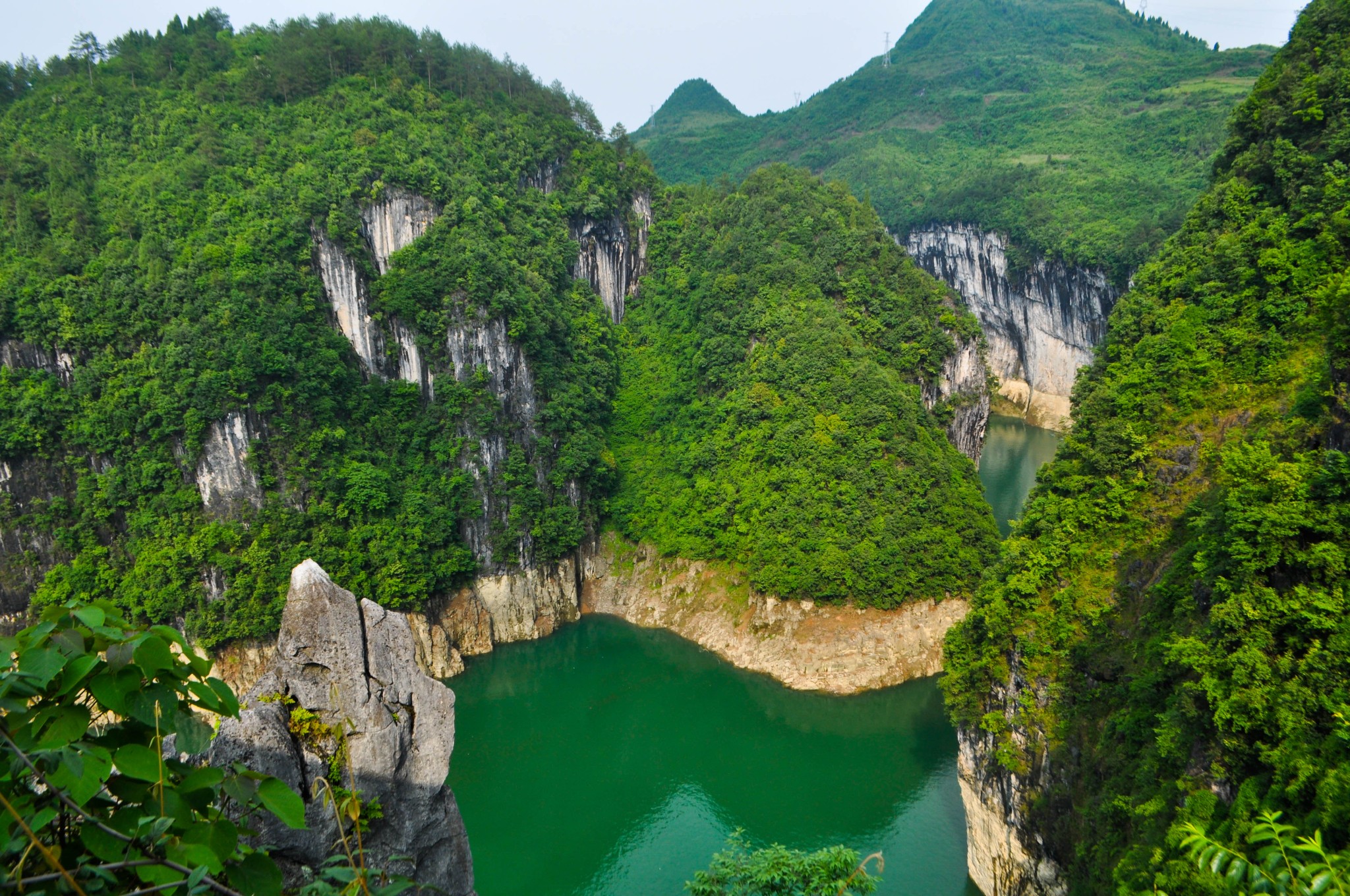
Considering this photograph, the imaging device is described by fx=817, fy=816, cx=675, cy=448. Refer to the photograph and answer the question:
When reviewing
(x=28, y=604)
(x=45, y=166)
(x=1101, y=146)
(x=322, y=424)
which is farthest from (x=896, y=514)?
(x=1101, y=146)

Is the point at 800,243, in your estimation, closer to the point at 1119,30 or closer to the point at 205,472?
the point at 205,472

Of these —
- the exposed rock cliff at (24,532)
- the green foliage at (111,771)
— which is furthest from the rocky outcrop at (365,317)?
the green foliage at (111,771)

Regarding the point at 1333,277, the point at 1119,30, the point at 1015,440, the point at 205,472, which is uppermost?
the point at 1119,30

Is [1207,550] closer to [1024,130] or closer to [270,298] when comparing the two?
[270,298]

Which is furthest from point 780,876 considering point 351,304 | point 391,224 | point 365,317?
point 391,224

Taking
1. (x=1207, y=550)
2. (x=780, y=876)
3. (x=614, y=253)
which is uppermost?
(x=614, y=253)

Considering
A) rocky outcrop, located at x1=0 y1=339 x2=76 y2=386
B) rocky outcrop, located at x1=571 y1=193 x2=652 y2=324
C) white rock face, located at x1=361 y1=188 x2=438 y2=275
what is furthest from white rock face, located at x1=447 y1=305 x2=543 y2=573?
rocky outcrop, located at x1=0 y1=339 x2=76 y2=386

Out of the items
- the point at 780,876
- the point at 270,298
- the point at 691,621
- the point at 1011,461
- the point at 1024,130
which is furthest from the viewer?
the point at 1024,130
